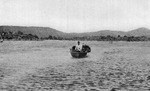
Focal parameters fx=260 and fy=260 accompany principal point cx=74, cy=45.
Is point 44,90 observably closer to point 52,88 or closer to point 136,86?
point 52,88

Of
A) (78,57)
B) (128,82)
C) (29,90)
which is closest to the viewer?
(29,90)

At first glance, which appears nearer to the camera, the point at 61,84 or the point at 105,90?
the point at 105,90

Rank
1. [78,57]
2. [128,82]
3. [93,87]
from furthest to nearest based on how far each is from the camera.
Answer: [78,57] < [128,82] < [93,87]

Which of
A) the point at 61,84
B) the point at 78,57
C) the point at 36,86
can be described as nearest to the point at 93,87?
the point at 61,84

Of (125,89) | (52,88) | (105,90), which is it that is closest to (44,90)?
(52,88)

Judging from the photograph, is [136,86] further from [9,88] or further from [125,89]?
[9,88]

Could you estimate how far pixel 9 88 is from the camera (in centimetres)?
1873

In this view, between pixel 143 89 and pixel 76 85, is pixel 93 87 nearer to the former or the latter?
pixel 76 85

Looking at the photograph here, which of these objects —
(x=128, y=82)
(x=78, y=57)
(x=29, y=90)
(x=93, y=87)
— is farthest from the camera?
(x=78, y=57)

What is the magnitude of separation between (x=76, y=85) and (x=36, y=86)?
3.06m

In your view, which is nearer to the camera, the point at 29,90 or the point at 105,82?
the point at 29,90

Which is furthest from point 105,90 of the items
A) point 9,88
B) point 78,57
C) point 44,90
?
point 78,57

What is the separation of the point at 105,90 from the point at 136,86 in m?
2.98

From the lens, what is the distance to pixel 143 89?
1853 cm
